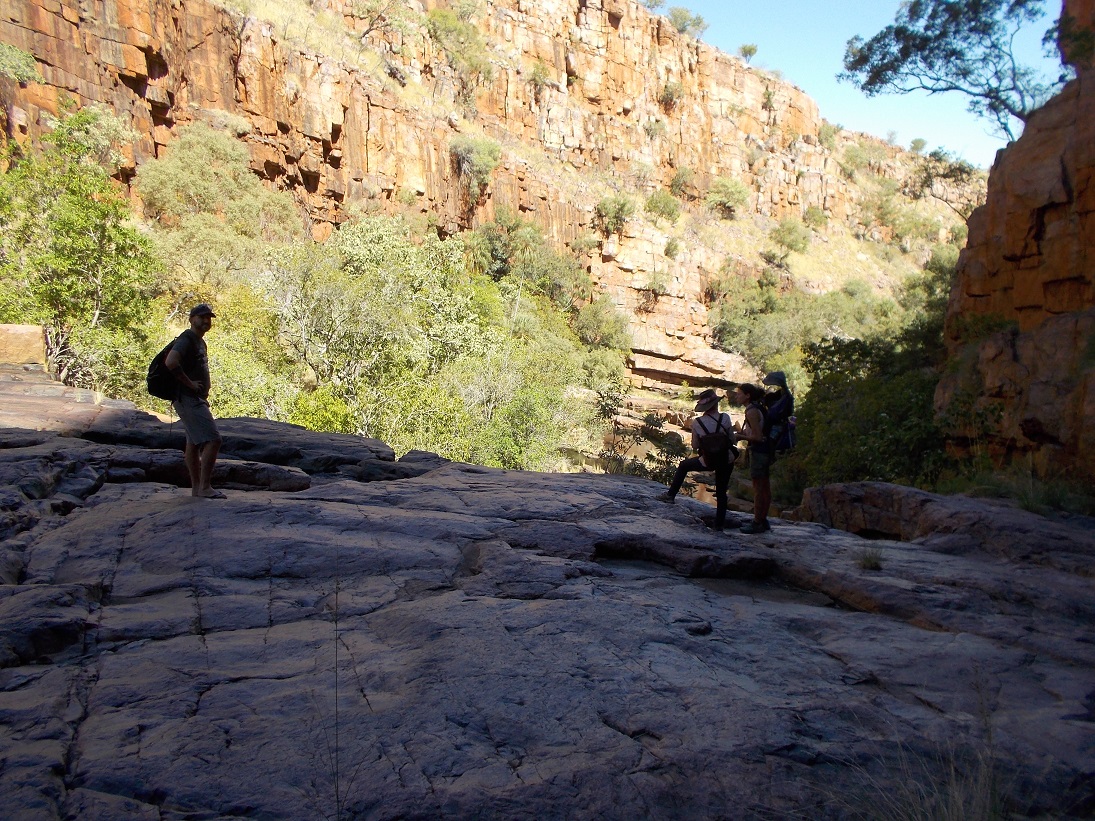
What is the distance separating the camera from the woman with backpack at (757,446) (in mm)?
6293

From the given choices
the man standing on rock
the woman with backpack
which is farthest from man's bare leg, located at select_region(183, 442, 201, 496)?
the woman with backpack

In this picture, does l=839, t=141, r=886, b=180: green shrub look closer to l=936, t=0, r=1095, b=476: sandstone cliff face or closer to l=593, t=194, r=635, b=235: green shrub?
l=593, t=194, r=635, b=235: green shrub

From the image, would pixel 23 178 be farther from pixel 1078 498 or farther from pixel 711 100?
pixel 711 100

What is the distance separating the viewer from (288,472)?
6.55m

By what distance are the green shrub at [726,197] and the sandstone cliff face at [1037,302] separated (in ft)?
167

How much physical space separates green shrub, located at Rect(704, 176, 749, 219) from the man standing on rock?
63.0m

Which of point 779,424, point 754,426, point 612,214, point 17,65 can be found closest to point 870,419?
point 779,424

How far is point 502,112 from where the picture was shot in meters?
52.1

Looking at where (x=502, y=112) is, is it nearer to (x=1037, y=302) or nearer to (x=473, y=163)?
(x=473, y=163)

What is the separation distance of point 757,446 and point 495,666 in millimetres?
3917

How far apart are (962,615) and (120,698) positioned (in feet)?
14.6

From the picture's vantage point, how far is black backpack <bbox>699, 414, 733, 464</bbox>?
6.13 metres

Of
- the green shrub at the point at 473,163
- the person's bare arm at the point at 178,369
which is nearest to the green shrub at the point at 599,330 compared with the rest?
the green shrub at the point at 473,163

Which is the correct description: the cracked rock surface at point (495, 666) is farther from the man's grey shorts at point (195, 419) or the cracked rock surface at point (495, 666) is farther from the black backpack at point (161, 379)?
the black backpack at point (161, 379)
